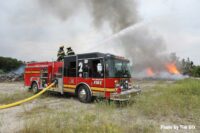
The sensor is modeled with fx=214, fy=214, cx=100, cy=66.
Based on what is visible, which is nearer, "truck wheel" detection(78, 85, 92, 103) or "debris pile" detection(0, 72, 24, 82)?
"truck wheel" detection(78, 85, 92, 103)

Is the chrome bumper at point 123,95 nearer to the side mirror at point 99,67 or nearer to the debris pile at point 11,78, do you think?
the side mirror at point 99,67

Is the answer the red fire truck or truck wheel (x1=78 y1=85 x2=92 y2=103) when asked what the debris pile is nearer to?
the red fire truck

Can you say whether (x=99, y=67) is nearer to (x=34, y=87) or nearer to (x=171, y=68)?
(x=34, y=87)

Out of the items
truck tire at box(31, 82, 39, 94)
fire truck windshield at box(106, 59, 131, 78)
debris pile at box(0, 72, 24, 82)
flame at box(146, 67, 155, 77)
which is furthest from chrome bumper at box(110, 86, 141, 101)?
flame at box(146, 67, 155, 77)

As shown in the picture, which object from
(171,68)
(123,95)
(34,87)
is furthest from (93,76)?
(171,68)

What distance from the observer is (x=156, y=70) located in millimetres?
44719

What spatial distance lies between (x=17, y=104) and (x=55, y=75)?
118 inches

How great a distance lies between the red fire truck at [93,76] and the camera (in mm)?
9719

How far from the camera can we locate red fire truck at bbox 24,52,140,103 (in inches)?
383

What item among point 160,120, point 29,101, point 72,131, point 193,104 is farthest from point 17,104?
point 193,104

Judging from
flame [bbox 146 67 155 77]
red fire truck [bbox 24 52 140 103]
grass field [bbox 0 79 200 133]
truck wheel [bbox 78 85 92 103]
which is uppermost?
flame [bbox 146 67 155 77]

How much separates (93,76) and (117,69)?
4.04 feet

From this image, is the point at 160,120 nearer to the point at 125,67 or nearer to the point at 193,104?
the point at 193,104

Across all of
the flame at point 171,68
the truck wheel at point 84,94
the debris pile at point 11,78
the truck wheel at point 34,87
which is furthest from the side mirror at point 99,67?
the flame at point 171,68
